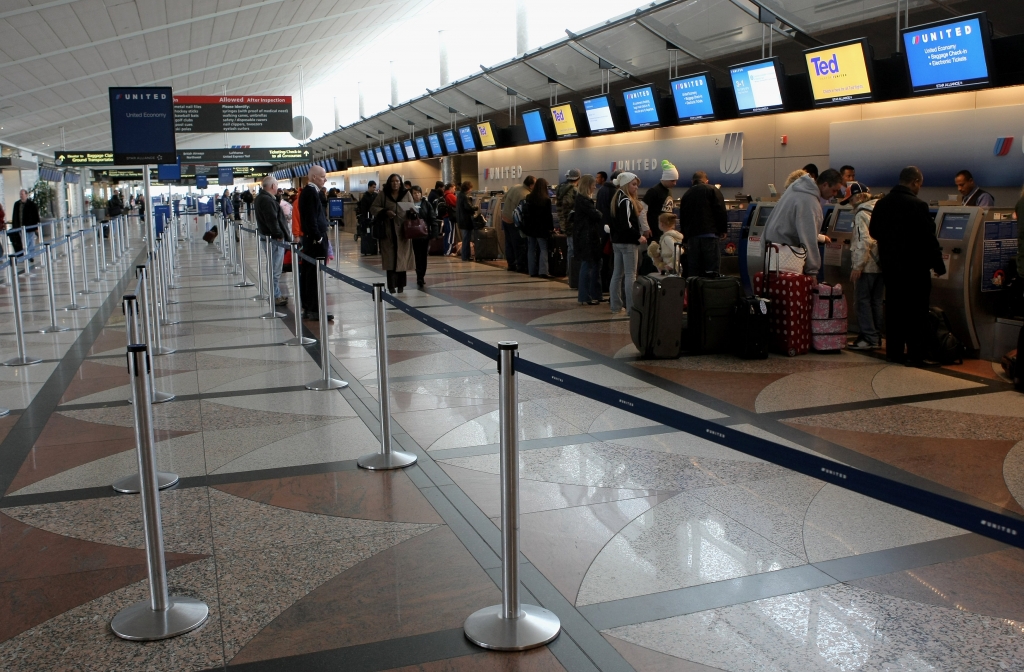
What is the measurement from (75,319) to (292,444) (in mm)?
7191

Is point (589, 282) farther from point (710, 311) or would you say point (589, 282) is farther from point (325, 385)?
point (325, 385)

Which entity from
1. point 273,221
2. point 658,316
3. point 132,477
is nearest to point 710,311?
point 658,316

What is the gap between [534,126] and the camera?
18359 millimetres

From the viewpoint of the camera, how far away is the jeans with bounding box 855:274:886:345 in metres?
8.09

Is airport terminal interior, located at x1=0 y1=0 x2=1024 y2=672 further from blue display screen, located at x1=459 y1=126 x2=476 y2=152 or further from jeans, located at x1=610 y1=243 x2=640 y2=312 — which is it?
blue display screen, located at x1=459 y1=126 x2=476 y2=152

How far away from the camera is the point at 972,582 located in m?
3.36

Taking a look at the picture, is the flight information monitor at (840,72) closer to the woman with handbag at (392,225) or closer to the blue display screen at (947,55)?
the blue display screen at (947,55)

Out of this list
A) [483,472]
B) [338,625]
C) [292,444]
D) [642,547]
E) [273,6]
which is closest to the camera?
[338,625]

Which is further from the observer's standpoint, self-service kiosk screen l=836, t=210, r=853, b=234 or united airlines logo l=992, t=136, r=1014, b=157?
self-service kiosk screen l=836, t=210, r=853, b=234

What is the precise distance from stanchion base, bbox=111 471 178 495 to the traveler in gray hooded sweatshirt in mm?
5937

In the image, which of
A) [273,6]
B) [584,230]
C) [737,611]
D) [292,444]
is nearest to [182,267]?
[273,6]

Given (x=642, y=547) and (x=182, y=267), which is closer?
(x=642, y=547)

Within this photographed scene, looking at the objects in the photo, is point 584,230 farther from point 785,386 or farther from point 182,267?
point 182,267

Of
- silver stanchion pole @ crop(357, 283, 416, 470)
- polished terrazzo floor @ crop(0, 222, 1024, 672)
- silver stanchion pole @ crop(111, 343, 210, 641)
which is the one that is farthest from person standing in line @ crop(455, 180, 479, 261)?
silver stanchion pole @ crop(111, 343, 210, 641)
